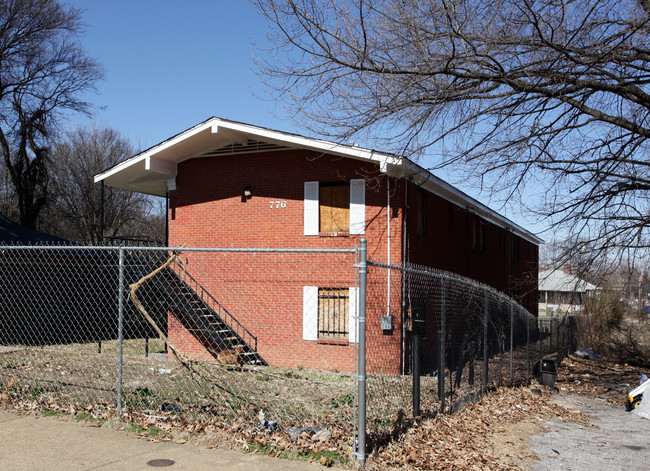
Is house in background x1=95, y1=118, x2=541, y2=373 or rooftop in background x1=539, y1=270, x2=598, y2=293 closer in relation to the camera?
rooftop in background x1=539, y1=270, x2=598, y2=293

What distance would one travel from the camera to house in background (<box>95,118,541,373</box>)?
14.1 meters

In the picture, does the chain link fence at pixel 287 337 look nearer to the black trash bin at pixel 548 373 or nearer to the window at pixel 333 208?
the black trash bin at pixel 548 373

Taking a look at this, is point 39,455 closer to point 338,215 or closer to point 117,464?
point 117,464

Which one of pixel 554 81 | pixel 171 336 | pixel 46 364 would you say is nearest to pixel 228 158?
pixel 171 336

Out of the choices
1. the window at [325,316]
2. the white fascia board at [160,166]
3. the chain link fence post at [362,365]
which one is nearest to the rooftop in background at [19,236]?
the white fascia board at [160,166]

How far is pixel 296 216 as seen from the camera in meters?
15.2

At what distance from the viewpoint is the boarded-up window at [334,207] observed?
14797 mm

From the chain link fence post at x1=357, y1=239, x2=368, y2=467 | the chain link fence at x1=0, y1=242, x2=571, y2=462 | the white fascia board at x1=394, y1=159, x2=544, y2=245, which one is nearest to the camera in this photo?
the chain link fence post at x1=357, y1=239, x2=368, y2=467

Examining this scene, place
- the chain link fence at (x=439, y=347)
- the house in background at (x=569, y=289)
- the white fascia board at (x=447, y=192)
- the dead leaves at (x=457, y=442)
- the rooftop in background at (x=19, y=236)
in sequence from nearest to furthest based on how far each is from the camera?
the dead leaves at (x=457, y=442) < the chain link fence at (x=439, y=347) < the house in background at (x=569, y=289) < the white fascia board at (x=447, y=192) < the rooftop in background at (x=19, y=236)

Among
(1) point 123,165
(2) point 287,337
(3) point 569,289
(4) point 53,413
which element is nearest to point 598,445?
(4) point 53,413

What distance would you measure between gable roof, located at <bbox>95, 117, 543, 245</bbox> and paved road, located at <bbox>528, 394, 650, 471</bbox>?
611cm

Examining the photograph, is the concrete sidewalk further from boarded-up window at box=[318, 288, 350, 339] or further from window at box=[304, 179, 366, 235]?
window at box=[304, 179, 366, 235]

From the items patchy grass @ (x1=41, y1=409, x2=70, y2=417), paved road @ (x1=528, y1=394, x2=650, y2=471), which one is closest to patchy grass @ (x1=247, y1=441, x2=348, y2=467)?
paved road @ (x1=528, y1=394, x2=650, y2=471)

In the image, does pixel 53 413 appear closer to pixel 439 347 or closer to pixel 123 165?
pixel 439 347
